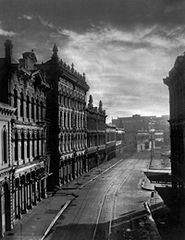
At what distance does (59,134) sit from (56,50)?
12104mm

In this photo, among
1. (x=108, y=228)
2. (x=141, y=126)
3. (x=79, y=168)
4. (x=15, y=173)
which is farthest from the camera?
(x=141, y=126)

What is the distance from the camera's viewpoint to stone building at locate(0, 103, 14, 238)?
84.4 ft

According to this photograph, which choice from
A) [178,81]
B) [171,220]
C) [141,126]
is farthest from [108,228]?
[141,126]

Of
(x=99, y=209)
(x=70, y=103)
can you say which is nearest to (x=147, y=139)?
(x=70, y=103)

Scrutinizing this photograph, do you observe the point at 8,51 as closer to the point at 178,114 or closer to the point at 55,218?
the point at 55,218

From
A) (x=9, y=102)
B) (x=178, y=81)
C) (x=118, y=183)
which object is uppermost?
(x=178, y=81)

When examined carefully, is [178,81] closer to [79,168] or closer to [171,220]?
[171,220]

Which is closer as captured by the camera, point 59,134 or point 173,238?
point 173,238

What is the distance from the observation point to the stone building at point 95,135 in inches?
2687

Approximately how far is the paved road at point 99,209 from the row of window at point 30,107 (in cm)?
1070

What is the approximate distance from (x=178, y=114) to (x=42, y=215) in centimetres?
1707

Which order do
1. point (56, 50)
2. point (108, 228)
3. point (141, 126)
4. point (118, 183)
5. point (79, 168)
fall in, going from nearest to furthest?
1. point (108, 228)
2. point (56, 50)
3. point (118, 183)
4. point (79, 168)
5. point (141, 126)

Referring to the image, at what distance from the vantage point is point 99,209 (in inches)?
1339

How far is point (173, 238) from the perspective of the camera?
23.4 metres
